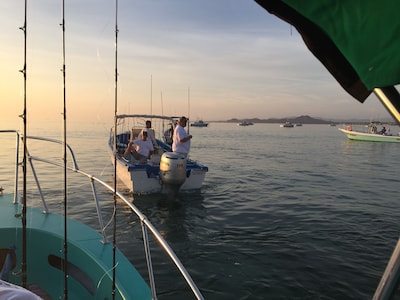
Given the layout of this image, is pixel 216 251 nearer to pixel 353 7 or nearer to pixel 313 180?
pixel 353 7

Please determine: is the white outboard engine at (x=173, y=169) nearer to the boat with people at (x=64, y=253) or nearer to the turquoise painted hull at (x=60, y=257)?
the boat with people at (x=64, y=253)

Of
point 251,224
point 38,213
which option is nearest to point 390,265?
point 38,213

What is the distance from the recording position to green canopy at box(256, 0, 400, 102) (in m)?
1.15

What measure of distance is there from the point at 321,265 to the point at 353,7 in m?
6.17

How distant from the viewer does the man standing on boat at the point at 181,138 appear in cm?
1073

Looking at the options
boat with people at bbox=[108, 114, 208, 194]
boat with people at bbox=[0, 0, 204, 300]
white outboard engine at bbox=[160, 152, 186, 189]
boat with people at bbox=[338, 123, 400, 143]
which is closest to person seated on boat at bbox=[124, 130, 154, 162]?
boat with people at bbox=[108, 114, 208, 194]

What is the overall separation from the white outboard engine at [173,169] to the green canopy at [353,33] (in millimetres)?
8691

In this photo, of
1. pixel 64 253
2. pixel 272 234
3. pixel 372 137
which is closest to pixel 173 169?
pixel 272 234

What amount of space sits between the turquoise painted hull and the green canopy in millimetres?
2904

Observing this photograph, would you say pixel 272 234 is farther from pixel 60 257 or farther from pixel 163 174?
pixel 60 257

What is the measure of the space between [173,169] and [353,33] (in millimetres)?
9004

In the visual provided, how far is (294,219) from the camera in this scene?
9266 millimetres

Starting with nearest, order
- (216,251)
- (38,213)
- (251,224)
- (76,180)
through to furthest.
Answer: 1. (38,213)
2. (216,251)
3. (251,224)
4. (76,180)

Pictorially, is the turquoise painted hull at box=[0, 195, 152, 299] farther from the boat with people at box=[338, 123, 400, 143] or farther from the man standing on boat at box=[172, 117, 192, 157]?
the boat with people at box=[338, 123, 400, 143]
